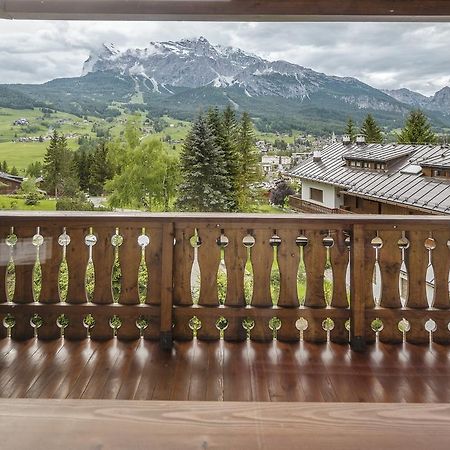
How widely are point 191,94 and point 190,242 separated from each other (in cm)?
111

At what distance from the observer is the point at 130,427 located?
2.29ft

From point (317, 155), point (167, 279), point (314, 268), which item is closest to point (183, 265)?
point (167, 279)

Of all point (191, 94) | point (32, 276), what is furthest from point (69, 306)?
point (191, 94)

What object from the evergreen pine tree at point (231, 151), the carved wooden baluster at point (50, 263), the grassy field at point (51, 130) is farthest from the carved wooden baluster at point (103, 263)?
the evergreen pine tree at point (231, 151)

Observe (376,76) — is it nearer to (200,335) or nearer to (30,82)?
(200,335)

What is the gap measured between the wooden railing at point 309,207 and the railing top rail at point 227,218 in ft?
0.72

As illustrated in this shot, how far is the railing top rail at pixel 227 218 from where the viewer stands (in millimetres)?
2643

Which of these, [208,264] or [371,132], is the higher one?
[371,132]

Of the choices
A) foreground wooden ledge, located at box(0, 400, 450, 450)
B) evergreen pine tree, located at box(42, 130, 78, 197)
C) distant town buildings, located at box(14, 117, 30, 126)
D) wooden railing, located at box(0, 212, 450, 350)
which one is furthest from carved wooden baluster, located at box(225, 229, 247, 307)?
foreground wooden ledge, located at box(0, 400, 450, 450)

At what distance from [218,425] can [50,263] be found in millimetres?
2258

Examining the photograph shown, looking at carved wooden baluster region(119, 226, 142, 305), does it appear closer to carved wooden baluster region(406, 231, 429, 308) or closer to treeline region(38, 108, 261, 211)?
treeline region(38, 108, 261, 211)

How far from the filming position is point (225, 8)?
7.23 ft

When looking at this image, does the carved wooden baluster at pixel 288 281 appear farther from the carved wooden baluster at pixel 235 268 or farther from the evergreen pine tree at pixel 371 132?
the evergreen pine tree at pixel 371 132

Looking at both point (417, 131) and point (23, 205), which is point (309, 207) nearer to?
point (417, 131)
